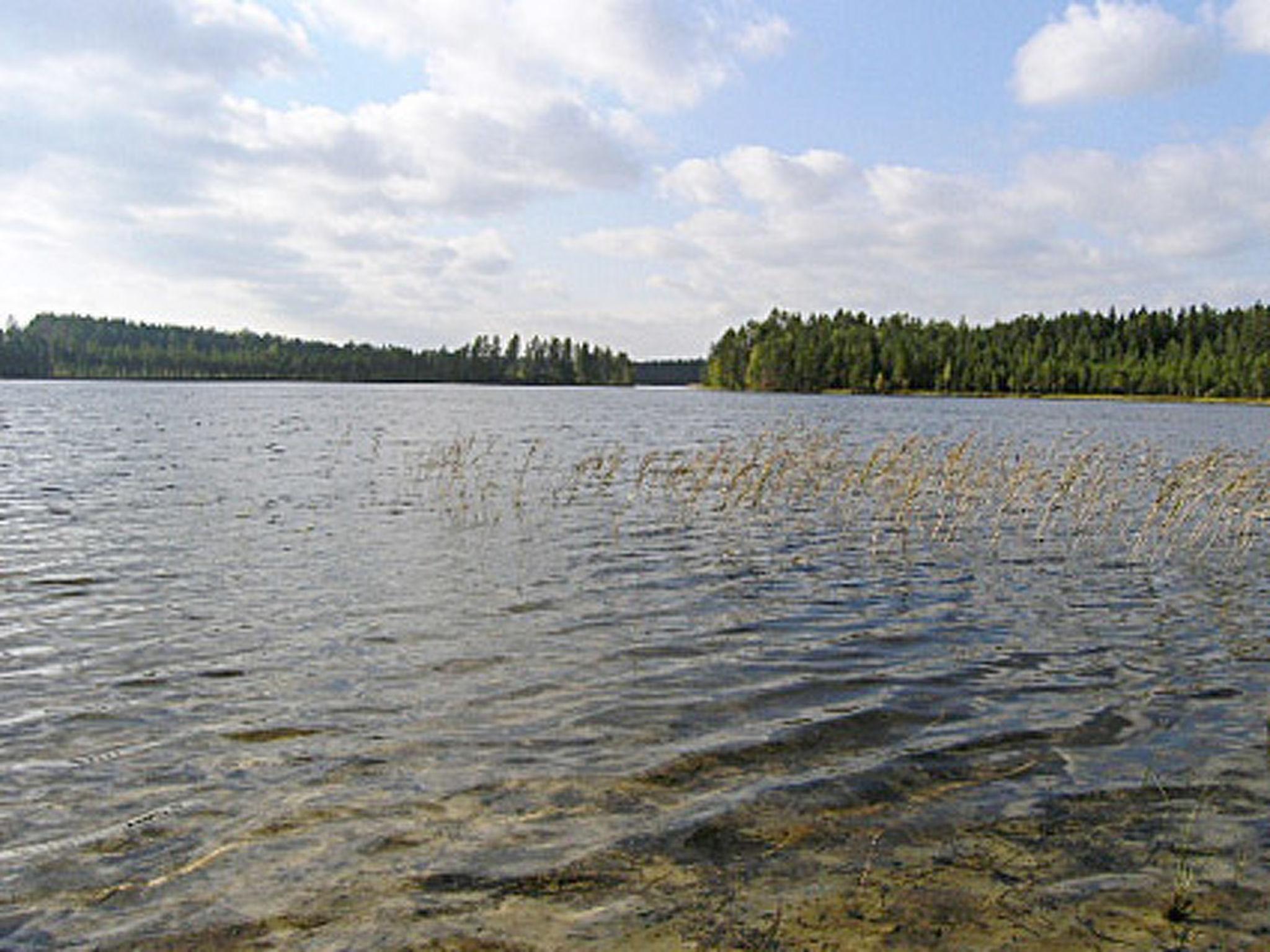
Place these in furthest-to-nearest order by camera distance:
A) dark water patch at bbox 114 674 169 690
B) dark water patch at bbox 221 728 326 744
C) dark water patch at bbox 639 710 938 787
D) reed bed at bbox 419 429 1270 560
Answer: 1. reed bed at bbox 419 429 1270 560
2. dark water patch at bbox 114 674 169 690
3. dark water patch at bbox 221 728 326 744
4. dark water patch at bbox 639 710 938 787

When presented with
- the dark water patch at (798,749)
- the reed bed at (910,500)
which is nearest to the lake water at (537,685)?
the dark water patch at (798,749)

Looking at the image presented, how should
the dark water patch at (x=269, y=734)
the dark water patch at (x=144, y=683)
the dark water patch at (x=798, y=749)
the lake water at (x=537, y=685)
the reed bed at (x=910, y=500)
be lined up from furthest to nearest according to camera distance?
1. the reed bed at (x=910, y=500)
2. the dark water patch at (x=144, y=683)
3. the dark water patch at (x=269, y=734)
4. the dark water patch at (x=798, y=749)
5. the lake water at (x=537, y=685)

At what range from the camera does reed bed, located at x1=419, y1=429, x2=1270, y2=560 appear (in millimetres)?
19766

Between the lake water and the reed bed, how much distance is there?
25 cm

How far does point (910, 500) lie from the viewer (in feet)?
69.7

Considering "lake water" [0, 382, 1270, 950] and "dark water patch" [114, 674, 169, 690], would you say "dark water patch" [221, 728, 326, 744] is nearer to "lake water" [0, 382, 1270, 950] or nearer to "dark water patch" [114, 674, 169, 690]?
"lake water" [0, 382, 1270, 950]

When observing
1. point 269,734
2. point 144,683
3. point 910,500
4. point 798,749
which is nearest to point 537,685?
point 269,734

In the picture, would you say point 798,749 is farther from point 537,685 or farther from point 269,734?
point 269,734

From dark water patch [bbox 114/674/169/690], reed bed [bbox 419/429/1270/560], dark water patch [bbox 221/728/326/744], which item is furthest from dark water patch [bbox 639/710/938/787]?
reed bed [bbox 419/429/1270/560]

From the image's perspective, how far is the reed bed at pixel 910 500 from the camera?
64.8ft

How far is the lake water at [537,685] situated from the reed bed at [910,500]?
0.25 m

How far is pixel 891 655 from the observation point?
1095cm

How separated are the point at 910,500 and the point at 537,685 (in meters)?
14.1

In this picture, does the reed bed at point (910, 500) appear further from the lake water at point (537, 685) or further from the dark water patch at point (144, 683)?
Result: the dark water patch at point (144, 683)
